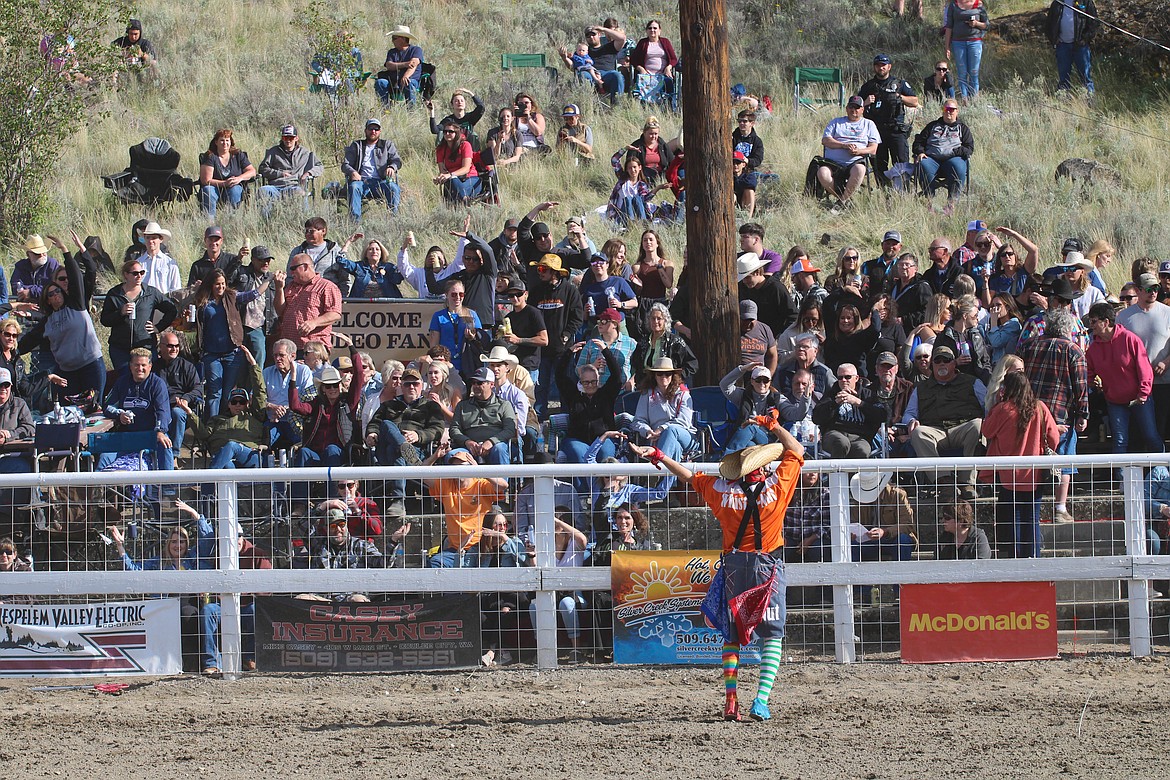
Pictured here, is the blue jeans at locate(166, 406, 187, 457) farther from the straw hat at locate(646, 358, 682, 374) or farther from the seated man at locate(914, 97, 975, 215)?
the seated man at locate(914, 97, 975, 215)

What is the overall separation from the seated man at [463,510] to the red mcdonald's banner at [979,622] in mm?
2859

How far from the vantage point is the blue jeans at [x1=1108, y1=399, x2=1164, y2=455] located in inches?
454

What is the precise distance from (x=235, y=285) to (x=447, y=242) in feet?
16.0

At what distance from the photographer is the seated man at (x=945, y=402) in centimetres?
1122

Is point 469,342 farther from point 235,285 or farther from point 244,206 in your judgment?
point 244,206

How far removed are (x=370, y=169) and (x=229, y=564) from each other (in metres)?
11.2

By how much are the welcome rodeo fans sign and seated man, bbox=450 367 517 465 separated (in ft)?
9.45

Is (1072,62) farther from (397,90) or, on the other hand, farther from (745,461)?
(745,461)

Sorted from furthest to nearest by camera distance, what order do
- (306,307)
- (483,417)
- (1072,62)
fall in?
1. (1072,62)
2. (306,307)
3. (483,417)

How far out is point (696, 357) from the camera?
1338cm

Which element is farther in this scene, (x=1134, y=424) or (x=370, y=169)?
(x=370, y=169)

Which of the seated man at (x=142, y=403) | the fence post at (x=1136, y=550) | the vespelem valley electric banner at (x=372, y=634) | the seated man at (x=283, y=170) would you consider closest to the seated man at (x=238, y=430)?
the seated man at (x=142, y=403)

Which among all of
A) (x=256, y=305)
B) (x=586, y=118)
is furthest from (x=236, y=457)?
(x=586, y=118)

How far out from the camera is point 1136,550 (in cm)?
954
